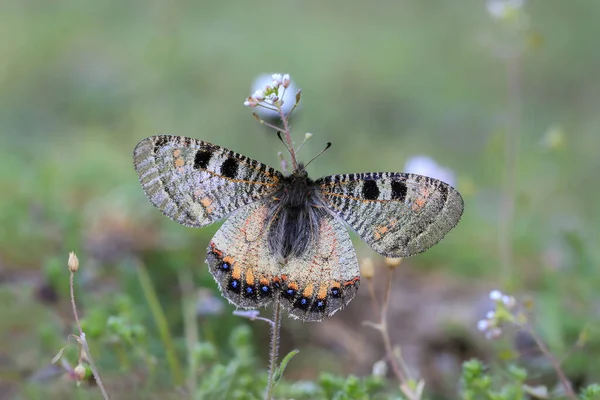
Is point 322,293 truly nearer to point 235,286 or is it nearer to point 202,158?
point 235,286

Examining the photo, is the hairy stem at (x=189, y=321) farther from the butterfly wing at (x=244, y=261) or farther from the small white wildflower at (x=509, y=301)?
the small white wildflower at (x=509, y=301)

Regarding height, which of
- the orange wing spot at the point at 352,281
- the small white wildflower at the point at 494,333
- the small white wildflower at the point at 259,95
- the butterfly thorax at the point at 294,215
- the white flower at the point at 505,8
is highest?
the white flower at the point at 505,8

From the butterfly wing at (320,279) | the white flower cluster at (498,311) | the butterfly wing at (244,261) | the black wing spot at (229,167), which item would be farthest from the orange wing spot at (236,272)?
the white flower cluster at (498,311)

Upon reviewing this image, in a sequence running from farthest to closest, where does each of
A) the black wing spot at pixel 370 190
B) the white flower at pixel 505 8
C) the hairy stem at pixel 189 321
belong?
the white flower at pixel 505 8 < the hairy stem at pixel 189 321 < the black wing spot at pixel 370 190

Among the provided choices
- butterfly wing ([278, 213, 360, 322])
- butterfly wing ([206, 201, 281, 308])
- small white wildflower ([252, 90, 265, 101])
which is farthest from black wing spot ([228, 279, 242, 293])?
small white wildflower ([252, 90, 265, 101])

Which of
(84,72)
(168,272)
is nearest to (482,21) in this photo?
(84,72)

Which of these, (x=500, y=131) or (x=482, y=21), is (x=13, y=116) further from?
(x=482, y=21)

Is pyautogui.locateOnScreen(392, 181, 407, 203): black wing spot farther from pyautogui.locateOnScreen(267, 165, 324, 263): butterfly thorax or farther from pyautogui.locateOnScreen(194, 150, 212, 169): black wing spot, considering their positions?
pyautogui.locateOnScreen(194, 150, 212, 169): black wing spot

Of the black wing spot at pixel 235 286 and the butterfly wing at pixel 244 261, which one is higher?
the butterfly wing at pixel 244 261
